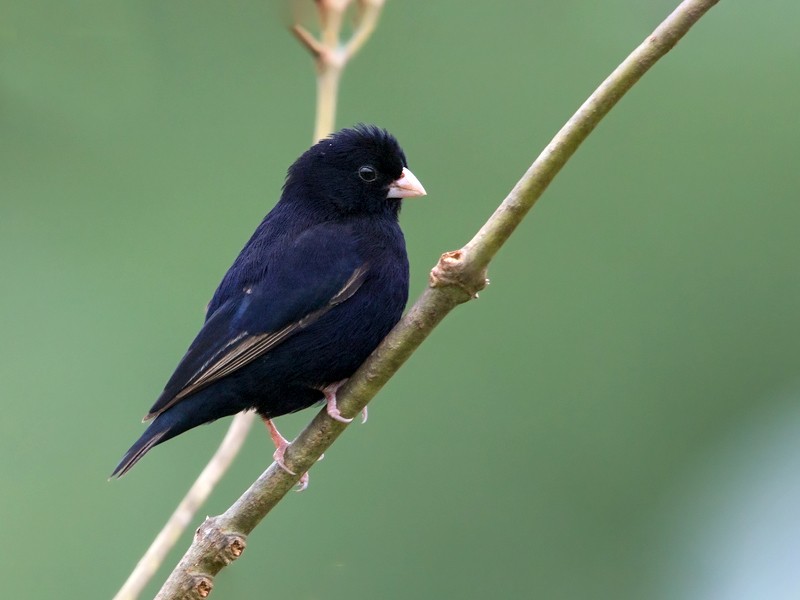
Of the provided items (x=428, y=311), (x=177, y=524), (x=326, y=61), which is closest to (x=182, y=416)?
(x=177, y=524)

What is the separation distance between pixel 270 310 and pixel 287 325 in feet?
0.27

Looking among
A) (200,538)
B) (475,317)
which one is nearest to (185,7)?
(475,317)

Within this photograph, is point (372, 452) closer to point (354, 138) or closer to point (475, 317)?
point (475, 317)

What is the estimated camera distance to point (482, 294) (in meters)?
6.36

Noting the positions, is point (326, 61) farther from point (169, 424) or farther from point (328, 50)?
point (169, 424)

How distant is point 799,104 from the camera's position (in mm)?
6660

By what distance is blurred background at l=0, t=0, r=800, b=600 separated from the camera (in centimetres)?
590

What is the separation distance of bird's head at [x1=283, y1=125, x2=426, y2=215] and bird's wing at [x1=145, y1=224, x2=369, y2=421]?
357 mm

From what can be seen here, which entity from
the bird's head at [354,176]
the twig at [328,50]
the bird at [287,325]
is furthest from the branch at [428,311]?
the bird's head at [354,176]

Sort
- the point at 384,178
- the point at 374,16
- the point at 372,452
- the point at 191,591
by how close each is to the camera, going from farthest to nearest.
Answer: the point at 372,452 < the point at 384,178 < the point at 374,16 < the point at 191,591

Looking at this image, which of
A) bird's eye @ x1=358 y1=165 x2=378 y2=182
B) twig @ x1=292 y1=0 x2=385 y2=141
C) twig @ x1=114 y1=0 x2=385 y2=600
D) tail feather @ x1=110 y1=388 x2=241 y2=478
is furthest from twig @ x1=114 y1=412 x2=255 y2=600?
bird's eye @ x1=358 y1=165 x2=378 y2=182

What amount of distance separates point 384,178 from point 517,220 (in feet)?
5.79

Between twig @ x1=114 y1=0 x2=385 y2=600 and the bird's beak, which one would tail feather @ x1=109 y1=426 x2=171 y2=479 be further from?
the bird's beak

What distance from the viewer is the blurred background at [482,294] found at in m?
5.90
